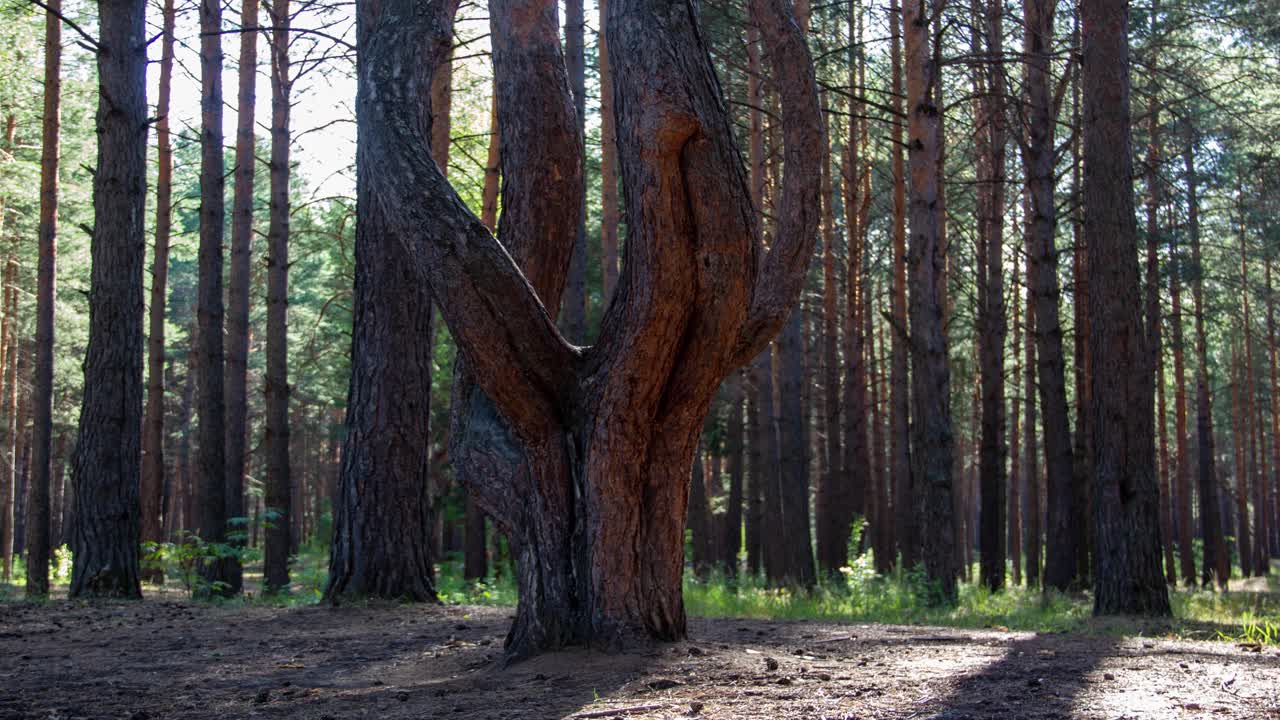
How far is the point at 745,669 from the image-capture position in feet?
15.4

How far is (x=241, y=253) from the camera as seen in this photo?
16.3 metres

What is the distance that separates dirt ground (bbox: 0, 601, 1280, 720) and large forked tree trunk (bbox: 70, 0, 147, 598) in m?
2.85

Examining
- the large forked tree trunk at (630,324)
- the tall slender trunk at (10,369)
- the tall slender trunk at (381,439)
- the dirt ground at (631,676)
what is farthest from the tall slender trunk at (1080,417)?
the tall slender trunk at (10,369)

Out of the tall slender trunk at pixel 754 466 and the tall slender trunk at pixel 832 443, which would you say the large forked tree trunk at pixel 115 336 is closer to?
the tall slender trunk at pixel 754 466

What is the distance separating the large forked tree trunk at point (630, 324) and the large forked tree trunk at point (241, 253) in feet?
35.8

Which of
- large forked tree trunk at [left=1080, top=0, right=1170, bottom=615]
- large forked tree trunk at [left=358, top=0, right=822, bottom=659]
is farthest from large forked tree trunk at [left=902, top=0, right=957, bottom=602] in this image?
large forked tree trunk at [left=358, top=0, right=822, bottom=659]

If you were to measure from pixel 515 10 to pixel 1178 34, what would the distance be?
18715 millimetres

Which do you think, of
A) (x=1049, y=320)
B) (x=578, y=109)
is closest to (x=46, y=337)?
(x=578, y=109)

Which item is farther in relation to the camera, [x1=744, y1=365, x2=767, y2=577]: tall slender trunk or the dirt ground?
[x1=744, y1=365, x2=767, y2=577]: tall slender trunk

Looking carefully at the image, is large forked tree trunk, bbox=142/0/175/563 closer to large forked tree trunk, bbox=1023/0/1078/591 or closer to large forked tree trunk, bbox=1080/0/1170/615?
large forked tree trunk, bbox=1023/0/1078/591

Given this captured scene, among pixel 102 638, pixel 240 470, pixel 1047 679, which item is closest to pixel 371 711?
pixel 1047 679

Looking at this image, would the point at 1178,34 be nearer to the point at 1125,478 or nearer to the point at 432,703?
the point at 1125,478

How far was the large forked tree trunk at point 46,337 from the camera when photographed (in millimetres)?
14297

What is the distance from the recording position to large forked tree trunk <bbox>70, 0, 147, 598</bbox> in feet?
31.7
